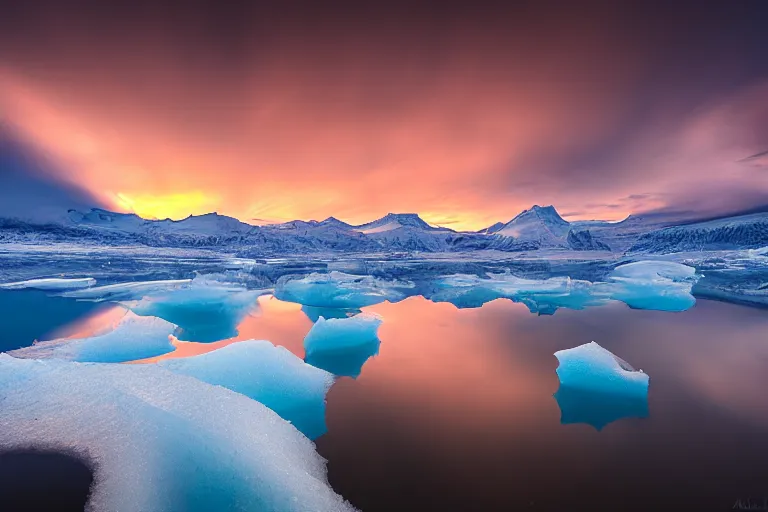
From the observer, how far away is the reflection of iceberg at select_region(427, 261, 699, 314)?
1248 centimetres

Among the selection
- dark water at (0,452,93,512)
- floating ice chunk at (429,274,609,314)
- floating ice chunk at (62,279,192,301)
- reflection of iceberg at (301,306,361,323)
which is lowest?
floating ice chunk at (429,274,609,314)

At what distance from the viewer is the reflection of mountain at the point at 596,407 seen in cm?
412

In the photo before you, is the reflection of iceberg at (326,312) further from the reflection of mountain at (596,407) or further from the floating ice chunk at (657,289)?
the floating ice chunk at (657,289)

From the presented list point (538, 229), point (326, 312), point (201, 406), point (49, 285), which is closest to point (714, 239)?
point (538, 229)

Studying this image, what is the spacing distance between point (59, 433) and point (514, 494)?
387cm

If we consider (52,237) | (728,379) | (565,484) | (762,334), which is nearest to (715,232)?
(762,334)

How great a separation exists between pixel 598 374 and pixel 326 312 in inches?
307

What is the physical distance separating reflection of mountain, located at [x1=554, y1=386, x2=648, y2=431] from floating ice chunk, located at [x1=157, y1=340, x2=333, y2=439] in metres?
2.88

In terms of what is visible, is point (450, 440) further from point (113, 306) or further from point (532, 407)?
point (113, 306)

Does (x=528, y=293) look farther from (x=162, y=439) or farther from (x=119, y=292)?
(x=119, y=292)

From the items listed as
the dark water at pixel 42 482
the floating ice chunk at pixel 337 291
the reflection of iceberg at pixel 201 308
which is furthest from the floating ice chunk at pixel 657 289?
the dark water at pixel 42 482


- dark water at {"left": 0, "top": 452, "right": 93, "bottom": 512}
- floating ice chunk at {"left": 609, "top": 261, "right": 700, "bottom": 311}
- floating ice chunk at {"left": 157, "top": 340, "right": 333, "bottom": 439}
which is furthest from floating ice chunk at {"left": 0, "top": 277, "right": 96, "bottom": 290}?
floating ice chunk at {"left": 609, "top": 261, "right": 700, "bottom": 311}

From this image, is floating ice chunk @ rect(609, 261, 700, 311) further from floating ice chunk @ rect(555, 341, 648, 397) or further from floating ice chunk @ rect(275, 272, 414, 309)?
floating ice chunk @ rect(555, 341, 648, 397)

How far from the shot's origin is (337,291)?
1414 centimetres
